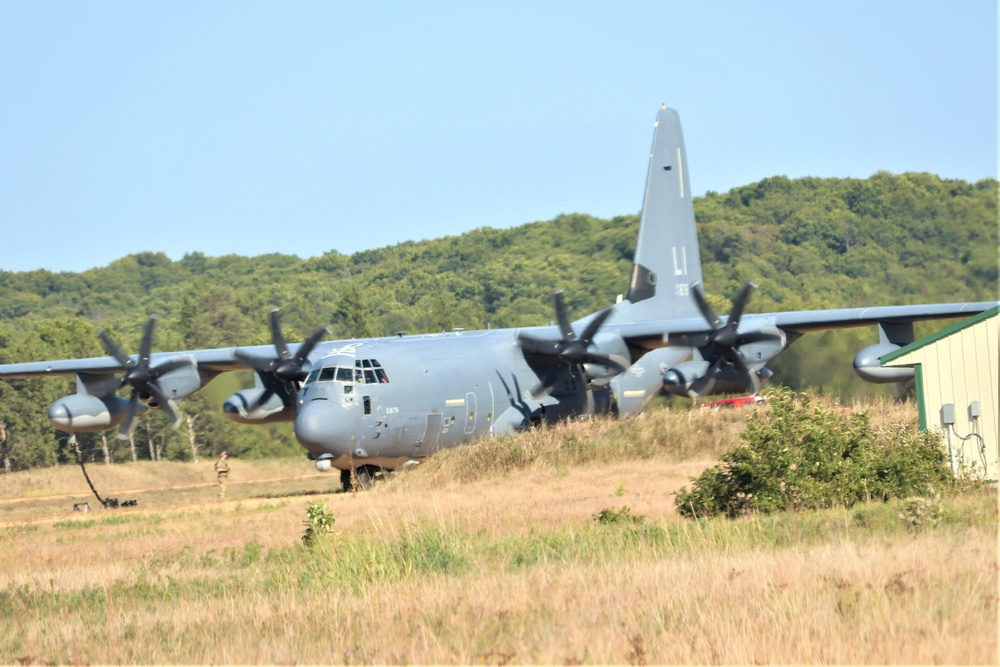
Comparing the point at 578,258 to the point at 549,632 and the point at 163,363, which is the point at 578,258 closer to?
the point at 163,363

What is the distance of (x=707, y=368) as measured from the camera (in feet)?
A: 85.8

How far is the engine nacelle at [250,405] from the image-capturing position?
87.1 feet

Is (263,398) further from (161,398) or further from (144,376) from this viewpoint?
(144,376)

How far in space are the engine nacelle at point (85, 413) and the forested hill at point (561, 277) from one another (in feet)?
61.5

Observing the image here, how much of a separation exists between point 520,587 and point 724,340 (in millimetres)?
17044

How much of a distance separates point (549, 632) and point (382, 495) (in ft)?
42.1

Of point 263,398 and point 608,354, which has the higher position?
point 608,354

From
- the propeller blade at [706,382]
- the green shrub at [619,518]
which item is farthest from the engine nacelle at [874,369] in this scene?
the green shrub at [619,518]

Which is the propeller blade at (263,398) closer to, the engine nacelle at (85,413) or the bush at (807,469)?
the engine nacelle at (85,413)

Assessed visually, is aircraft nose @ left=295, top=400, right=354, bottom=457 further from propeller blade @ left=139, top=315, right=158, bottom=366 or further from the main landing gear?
propeller blade @ left=139, top=315, right=158, bottom=366

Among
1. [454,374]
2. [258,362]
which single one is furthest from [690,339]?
[258,362]

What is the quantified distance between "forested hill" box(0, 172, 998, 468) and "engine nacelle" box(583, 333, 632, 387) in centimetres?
882

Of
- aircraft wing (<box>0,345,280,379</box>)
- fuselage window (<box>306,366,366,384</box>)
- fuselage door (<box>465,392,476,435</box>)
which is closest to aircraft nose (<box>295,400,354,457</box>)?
fuselage window (<box>306,366,366,384</box>)

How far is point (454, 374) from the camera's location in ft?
80.1
